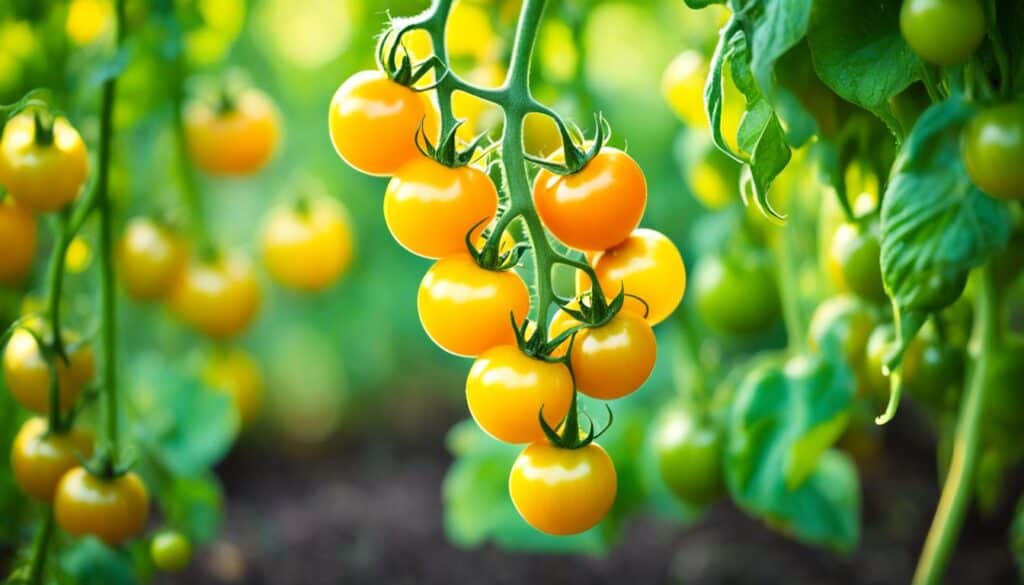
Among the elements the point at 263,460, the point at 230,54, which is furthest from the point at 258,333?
the point at 230,54

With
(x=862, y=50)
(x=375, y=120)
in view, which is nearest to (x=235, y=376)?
(x=375, y=120)

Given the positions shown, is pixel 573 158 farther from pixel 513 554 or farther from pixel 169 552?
pixel 513 554

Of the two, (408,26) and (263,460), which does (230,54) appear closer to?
(263,460)

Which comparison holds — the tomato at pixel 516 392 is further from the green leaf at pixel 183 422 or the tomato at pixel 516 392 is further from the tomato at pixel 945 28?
the green leaf at pixel 183 422

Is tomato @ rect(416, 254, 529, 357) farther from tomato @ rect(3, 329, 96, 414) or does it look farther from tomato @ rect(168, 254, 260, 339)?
tomato @ rect(168, 254, 260, 339)

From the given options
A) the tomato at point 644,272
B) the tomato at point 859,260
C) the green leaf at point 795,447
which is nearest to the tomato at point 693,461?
the green leaf at point 795,447

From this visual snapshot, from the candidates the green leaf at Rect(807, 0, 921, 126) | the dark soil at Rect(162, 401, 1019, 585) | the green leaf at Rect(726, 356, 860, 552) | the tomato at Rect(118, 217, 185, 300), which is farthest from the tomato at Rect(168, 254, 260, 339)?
the green leaf at Rect(807, 0, 921, 126)

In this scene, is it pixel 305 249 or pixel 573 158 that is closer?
pixel 573 158
